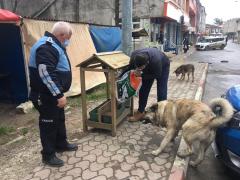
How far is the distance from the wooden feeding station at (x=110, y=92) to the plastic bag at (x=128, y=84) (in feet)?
0.49

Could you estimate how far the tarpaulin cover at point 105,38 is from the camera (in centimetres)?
1005

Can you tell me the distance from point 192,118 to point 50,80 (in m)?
2.02

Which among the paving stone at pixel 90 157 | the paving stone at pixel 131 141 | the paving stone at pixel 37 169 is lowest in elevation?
the paving stone at pixel 37 169

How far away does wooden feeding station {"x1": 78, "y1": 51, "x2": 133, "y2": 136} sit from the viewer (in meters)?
4.64

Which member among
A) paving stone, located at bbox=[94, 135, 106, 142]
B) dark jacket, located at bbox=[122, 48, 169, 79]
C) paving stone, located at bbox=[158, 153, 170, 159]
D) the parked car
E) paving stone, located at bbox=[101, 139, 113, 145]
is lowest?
paving stone, located at bbox=[158, 153, 170, 159]

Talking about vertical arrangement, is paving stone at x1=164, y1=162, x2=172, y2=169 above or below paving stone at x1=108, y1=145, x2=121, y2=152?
below

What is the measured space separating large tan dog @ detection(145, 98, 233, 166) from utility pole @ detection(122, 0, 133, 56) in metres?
3.29

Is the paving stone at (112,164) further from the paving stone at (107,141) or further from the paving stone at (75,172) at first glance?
the paving stone at (107,141)

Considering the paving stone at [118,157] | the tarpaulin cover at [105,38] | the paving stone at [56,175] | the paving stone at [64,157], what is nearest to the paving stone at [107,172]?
the paving stone at [118,157]

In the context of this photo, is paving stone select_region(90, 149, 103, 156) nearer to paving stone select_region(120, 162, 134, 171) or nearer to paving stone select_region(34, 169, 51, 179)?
paving stone select_region(120, 162, 134, 171)

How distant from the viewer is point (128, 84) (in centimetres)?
499

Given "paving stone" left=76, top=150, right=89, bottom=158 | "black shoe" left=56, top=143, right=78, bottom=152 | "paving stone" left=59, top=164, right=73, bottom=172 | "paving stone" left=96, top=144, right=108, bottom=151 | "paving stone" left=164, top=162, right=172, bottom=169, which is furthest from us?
"paving stone" left=96, top=144, right=108, bottom=151

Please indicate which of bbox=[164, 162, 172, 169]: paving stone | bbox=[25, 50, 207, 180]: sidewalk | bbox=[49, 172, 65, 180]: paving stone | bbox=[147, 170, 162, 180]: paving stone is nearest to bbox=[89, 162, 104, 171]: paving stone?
bbox=[25, 50, 207, 180]: sidewalk

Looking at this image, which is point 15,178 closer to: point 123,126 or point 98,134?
point 98,134
